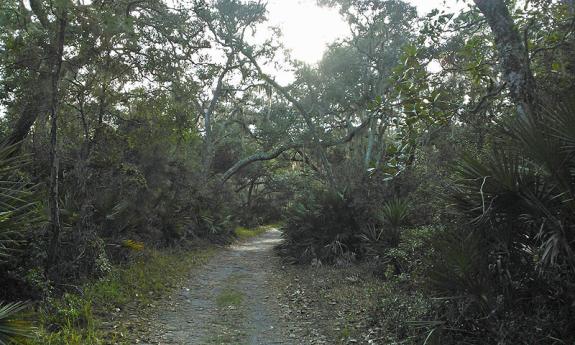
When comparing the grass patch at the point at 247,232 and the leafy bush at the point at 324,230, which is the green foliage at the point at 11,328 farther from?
the grass patch at the point at 247,232

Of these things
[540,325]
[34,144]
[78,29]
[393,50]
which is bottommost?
[540,325]

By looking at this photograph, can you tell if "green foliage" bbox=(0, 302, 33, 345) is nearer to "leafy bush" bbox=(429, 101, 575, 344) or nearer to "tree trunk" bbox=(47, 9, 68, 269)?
"tree trunk" bbox=(47, 9, 68, 269)

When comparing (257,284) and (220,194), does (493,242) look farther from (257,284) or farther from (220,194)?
(220,194)

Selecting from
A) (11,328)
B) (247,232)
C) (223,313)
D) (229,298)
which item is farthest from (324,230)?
(247,232)

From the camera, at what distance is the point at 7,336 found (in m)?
3.97

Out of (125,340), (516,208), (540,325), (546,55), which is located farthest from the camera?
(125,340)

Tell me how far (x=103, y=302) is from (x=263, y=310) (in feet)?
9.10

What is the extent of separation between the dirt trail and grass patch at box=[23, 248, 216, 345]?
0.47 metres

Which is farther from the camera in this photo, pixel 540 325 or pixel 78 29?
pixel 78 29

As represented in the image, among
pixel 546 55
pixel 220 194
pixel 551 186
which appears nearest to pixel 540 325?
pixel 551 186

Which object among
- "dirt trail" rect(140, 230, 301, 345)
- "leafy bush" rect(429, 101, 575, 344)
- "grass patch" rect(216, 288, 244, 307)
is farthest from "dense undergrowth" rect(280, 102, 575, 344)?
"grass patch" rect(216, 288, 244, 307)

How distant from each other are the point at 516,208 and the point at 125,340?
5.13 metres

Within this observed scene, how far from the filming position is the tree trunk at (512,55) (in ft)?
16.9

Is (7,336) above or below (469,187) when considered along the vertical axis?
below
